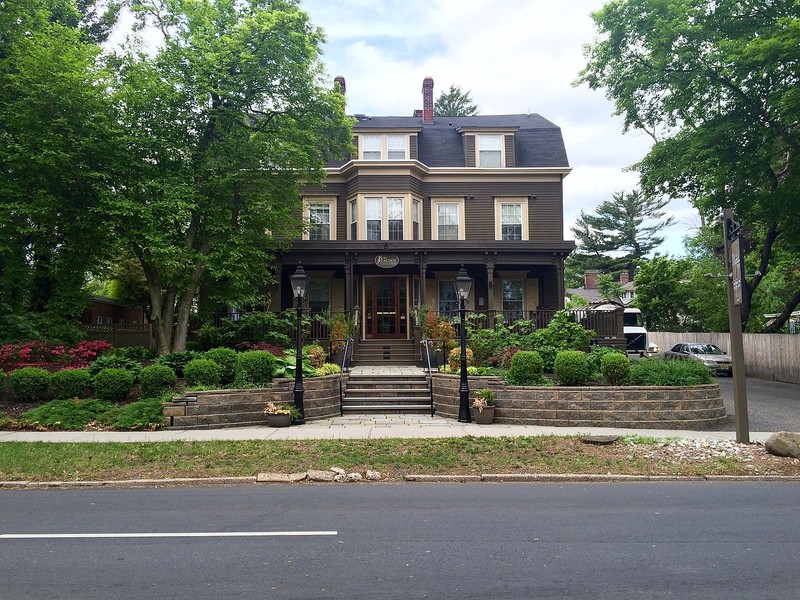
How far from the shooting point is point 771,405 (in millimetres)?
15773

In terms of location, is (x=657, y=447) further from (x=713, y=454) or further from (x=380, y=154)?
(x=380, y=154)

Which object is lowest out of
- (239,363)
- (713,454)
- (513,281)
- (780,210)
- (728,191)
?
(713,454)

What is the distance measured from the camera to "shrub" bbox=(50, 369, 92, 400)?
13.1 metres

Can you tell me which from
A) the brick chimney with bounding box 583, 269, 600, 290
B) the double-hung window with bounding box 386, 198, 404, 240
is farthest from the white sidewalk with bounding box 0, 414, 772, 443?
the brick chimney with bounding box 583, 269, 600, 290

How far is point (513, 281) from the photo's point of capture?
2489 cm

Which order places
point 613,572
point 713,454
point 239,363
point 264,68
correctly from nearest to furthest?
point 613,572 → point 713,454 → point 239,363 → point 264,68

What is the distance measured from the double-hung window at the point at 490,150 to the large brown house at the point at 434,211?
44 millimetres

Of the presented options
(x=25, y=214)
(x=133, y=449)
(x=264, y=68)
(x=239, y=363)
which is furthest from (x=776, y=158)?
(x=25, y=214)

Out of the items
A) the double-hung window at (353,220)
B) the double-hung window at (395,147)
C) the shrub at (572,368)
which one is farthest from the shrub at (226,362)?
the double-hung window at (395,147)

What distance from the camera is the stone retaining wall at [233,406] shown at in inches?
478

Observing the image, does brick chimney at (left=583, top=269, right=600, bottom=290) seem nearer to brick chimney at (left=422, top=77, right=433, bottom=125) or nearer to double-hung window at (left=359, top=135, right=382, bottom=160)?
brick chimney at (left=422, top=77, right=433, bottom=125)

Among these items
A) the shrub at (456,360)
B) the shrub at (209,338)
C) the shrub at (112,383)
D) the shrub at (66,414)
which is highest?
the shrub at (209,338)

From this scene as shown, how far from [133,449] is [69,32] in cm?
1280

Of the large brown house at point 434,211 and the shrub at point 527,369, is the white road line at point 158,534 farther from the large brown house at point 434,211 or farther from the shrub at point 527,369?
the large brown house at point 434,211
